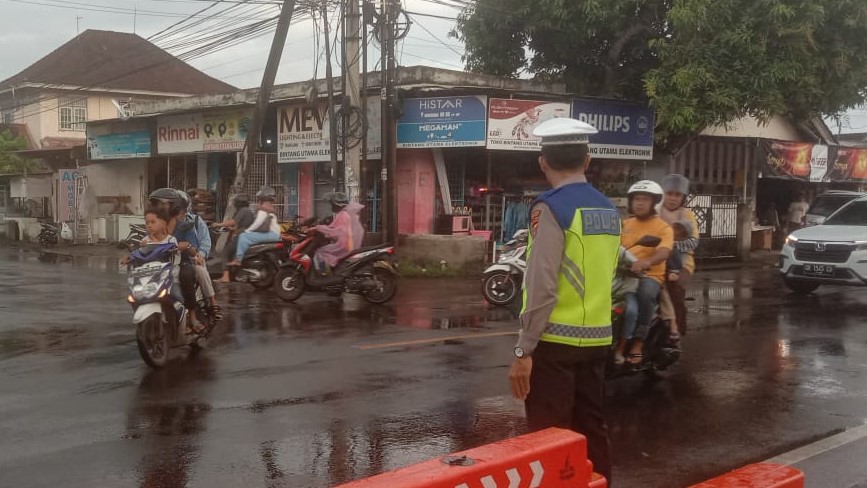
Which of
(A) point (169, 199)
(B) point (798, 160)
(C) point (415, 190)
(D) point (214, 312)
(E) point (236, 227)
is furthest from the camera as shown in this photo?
(B) point (798, 160)

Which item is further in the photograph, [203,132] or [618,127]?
[203,132]

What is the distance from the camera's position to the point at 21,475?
4543 millimetres

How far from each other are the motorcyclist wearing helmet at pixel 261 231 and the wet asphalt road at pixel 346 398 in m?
1.91

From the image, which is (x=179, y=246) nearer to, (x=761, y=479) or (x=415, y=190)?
(x=761, y=479)

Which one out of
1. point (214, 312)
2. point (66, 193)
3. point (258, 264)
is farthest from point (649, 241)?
point (66, 193)

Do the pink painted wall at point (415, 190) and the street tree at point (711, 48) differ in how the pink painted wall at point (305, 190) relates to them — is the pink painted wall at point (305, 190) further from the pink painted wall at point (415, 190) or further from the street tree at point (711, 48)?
the street tree at point (711, 48)

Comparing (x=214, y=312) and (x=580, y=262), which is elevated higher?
(x=580, y=262)

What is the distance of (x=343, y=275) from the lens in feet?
38.7

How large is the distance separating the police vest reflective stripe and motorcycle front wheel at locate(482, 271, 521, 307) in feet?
26.9

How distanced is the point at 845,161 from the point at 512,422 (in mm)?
22421

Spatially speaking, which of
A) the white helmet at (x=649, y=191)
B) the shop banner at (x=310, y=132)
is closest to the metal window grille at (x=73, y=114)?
the shop banner at (x=310, y=132)

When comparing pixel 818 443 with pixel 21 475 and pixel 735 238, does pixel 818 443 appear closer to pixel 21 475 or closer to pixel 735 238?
pixel 21 475

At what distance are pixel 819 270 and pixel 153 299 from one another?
10.1 m

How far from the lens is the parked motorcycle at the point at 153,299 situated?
7156 millimetres
